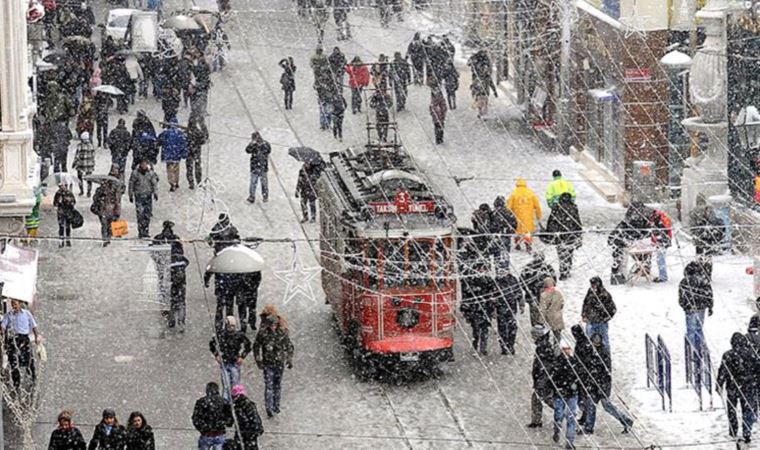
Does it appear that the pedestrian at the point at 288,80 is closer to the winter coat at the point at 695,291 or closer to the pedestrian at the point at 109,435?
the winter coat at the point at 695,291

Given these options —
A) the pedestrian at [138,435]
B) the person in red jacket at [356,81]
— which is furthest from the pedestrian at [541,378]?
the person in red jacket at [356,81]

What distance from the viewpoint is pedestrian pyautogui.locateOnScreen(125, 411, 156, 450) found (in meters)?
25.6

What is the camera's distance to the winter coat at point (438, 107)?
4416 cm

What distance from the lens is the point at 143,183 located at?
37188 millimetres

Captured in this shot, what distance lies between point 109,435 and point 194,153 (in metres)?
15.3

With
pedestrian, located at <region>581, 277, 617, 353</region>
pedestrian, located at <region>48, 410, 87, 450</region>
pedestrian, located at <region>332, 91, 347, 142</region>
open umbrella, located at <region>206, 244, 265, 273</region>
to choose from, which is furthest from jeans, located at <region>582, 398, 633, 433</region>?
pedestrian, located at <region>332, 91, 347, 142</region>

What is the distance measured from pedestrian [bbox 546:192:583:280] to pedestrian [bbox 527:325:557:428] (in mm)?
6497

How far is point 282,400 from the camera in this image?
2998cm

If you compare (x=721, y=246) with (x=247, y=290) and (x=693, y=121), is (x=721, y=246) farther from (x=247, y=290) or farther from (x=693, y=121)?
(x=247, y=290)

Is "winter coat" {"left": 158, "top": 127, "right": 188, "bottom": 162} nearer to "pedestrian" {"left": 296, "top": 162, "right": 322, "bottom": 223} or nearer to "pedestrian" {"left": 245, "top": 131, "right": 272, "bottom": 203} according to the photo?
"pedestrian" {"left": 245, "top": 131, "right": 272, "bottom": 203}

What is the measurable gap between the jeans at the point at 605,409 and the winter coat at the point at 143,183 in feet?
37.4

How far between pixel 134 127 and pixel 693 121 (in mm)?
10267

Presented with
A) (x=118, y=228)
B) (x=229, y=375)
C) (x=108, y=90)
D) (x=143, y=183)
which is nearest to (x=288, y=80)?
(x=108, y=90)

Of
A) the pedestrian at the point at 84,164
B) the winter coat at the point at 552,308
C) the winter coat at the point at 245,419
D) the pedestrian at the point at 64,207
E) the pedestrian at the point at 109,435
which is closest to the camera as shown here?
the pedestrian at the point at 109,435
